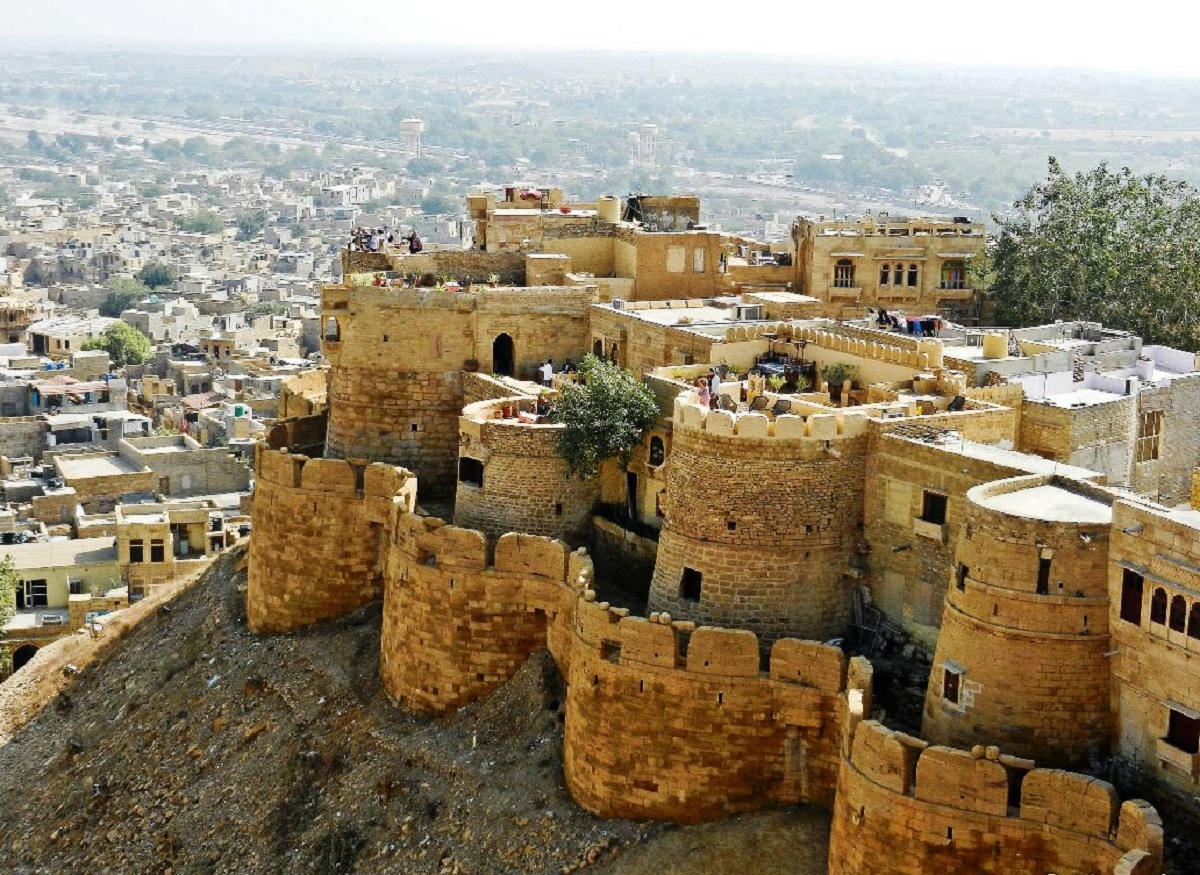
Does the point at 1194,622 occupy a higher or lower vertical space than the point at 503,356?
higher

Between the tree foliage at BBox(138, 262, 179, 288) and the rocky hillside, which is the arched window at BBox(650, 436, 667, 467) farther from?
the tree foliage at BBox(138, 262, 179, 288)

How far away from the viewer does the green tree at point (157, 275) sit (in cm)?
14925

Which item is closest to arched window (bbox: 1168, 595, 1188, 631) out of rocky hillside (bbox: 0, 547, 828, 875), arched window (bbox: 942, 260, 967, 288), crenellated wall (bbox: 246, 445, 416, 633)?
rocky hillside (bbox: 0, 547, 828, 875)

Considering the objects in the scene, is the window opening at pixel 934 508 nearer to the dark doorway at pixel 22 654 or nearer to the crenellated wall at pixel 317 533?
the crenellated wall at pixel 317 533

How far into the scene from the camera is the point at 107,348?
96375mm

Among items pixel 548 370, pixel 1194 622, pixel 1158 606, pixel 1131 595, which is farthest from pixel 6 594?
pixel 1194 622

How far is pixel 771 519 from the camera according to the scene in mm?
25984

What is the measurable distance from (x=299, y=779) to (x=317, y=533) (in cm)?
491

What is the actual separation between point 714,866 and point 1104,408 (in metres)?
9.87

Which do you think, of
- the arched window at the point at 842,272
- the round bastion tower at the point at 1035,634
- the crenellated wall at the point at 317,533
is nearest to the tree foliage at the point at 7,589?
the crenellated wall at the point at 317,533

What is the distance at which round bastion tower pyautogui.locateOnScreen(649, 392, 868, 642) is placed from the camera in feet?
85.1

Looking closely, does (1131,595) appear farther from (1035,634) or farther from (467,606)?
(467,606)

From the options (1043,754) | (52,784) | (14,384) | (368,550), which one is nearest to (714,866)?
(1043,754)

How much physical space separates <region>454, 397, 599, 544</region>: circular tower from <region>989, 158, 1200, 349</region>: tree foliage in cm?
1405
